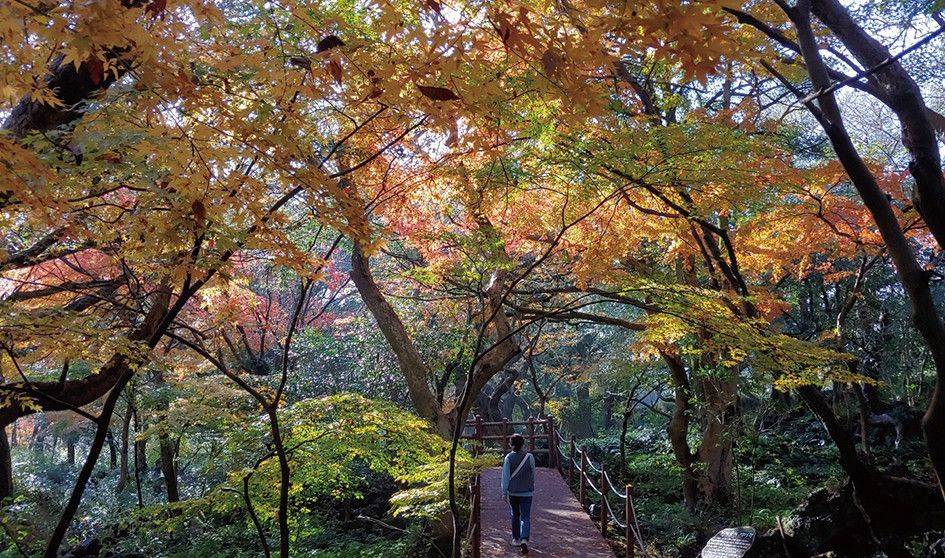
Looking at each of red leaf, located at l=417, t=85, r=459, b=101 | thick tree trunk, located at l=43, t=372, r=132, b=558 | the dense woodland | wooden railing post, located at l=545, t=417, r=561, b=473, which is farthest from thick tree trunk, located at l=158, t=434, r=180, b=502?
red leaf, located at l=417, t=85, r=459, b=101

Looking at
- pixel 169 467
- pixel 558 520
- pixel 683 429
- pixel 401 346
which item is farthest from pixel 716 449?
pixel 169 467

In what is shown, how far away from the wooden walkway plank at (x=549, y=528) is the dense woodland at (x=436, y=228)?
78 cm

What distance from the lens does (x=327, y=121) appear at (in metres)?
4.94

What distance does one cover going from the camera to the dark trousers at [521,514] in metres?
7.33

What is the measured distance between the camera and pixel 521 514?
7457 millimetres

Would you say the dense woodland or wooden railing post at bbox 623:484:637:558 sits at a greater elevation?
the dense woodland

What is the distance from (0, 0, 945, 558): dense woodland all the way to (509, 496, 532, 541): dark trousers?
0.74 m

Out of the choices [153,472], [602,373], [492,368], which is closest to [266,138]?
[492,368]

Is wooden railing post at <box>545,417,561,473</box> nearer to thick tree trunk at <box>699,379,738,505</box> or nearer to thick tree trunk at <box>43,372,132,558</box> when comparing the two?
thick tree trunk at <box>699,379,738,505</box>

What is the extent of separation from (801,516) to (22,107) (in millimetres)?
9383

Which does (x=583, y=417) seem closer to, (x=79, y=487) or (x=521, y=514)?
(x=521, y=514)

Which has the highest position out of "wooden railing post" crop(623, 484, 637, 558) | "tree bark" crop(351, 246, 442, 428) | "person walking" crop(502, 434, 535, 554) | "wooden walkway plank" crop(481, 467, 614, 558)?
"tree bark" crop(351, 246, 442, 428)

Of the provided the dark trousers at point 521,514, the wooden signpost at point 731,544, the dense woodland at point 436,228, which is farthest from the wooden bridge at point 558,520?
the wooden signpost at point 731,544

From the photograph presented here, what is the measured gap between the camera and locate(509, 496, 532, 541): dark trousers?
7328 mm
